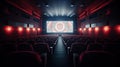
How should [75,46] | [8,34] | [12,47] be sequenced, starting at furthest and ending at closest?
[8,34] < [75,46] < [12,47]

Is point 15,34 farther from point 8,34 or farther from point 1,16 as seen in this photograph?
point 1,16

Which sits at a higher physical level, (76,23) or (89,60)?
(76,23)

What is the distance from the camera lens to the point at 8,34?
13.6 metres

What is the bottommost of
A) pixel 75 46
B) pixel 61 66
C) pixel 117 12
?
pixel 61 66

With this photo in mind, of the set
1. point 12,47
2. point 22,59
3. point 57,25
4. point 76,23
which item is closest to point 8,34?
point 12,47

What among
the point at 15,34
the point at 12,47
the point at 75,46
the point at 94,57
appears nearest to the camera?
the point at 94,57

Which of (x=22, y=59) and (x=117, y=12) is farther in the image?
(x=117, y=12)

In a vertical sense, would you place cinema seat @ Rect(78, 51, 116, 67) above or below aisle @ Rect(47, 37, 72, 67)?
above

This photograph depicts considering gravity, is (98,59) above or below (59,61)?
above

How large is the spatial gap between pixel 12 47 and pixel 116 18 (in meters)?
9.44

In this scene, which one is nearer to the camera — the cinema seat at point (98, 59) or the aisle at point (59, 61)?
the cinema seat at point (98, 59)

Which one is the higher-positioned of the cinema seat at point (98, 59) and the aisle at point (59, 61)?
the cinema seat at point (98, 59)

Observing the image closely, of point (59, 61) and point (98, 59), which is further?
point (59, 61)

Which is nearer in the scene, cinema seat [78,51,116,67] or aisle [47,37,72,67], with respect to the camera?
cinema seat [78,51,116,67]
